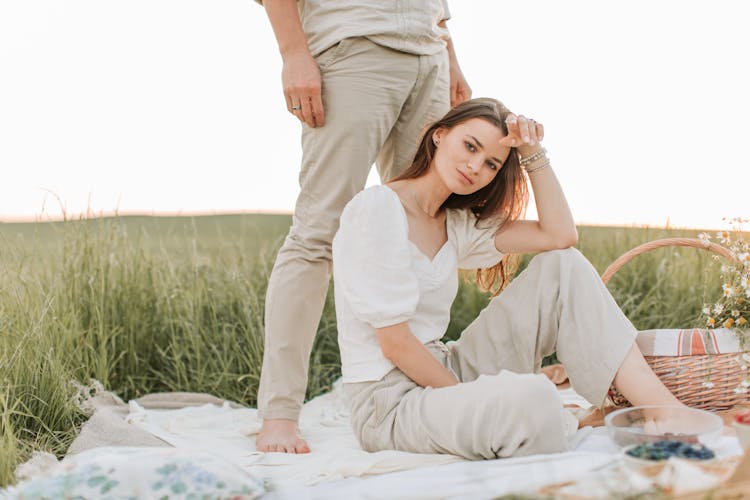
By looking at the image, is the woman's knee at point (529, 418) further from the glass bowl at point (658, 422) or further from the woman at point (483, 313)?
the glass bowl at point (658, 422)

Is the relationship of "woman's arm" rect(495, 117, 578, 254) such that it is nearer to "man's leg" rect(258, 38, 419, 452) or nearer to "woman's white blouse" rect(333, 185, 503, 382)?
"woman's white blouse" rect(333, 185, 503, 382)

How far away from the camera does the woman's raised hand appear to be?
8.24 feet

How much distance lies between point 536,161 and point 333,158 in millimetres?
627

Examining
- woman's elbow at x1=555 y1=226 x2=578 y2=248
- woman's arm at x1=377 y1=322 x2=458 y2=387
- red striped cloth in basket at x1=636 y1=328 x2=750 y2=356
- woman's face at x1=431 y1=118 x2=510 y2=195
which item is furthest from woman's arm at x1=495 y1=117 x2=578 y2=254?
woman's arm at x1=377 y1=322 x2=458 y2=387

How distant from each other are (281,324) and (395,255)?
61 centimetres

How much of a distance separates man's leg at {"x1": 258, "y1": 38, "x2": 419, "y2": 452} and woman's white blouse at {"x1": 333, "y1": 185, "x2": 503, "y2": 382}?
11.2 inches

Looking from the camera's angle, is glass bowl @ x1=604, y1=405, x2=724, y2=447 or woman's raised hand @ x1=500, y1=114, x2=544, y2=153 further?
woman's raised hand @ x1=500, y1=114, x2=544, y2=153

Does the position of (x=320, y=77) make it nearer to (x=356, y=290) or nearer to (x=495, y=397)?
(x=356, y=290)

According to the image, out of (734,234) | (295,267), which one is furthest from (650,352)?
(295,267)

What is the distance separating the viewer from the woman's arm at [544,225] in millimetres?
2658

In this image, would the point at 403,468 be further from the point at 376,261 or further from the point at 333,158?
the point at 333,158

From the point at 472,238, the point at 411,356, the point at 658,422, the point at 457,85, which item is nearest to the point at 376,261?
the point at 411,356

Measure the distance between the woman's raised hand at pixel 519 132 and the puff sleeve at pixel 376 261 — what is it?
39 cm

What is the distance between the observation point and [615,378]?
100 inches
